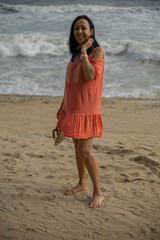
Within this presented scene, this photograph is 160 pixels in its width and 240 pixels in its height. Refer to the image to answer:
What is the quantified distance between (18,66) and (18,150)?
7588 millimetres

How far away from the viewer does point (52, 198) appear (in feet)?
11.0

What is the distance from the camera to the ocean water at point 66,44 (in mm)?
9750

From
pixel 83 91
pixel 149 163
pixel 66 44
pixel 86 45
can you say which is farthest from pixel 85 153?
pixel 66 44

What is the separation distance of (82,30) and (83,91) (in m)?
0.53

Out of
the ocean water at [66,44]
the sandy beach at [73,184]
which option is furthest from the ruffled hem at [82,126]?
the ocean water at [66,44]

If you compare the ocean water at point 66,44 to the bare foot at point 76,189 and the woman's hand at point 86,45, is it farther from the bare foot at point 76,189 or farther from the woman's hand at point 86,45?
the woman's hand at point 86,45

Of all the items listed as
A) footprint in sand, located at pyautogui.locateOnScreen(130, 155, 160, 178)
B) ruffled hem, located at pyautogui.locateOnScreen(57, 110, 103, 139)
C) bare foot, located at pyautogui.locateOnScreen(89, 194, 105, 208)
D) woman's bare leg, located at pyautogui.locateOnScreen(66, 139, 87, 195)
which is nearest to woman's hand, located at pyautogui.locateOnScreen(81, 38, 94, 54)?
ruffled hem, located at pyautogui.locateOnScreen(57, 110, 103, 139)

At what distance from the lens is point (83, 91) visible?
2820 mm

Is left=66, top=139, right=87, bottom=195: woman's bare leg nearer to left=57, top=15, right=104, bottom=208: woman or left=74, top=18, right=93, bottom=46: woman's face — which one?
left=57, top=15, right=104, bottom=208: woman

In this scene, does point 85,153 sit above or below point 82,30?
below

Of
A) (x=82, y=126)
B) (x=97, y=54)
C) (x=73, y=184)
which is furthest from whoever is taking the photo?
(x=73, y=184)

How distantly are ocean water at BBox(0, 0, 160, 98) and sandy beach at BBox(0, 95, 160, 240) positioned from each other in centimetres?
334

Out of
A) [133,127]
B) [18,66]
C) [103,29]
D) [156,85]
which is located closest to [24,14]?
[103,29]

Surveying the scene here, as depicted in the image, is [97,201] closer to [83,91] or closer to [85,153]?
[85,153]
